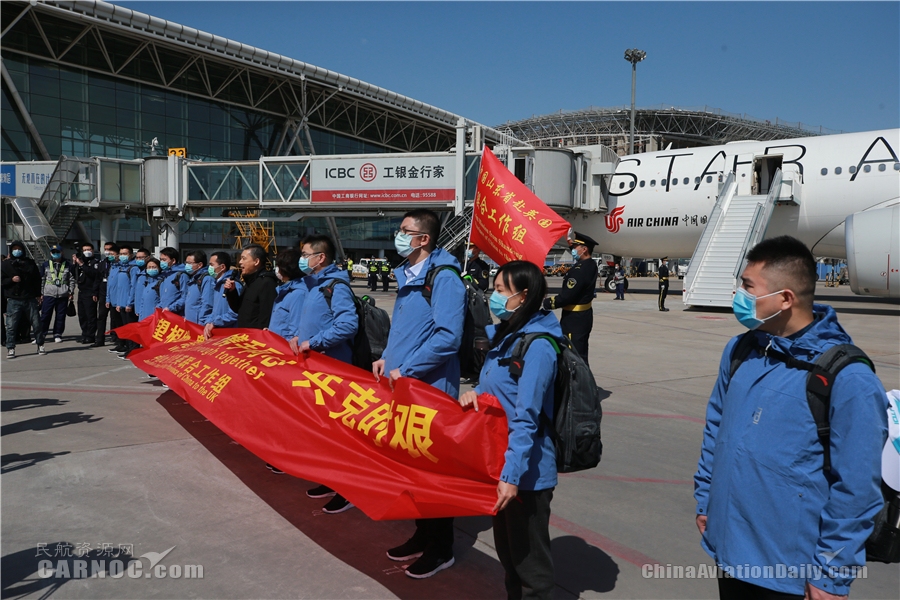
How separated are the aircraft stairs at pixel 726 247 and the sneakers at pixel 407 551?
17915 mm

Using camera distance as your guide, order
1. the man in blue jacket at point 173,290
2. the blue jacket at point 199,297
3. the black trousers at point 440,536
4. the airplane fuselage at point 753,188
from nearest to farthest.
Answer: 1. the black trousers at point 440,536
2. the blue jacket at point 199,297
3. the man in blue jacket at point 173,290
4. the airplane fuselage at point 753,188

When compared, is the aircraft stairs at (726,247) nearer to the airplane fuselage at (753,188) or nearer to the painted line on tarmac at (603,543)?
the airplane fuselage at (753,188)

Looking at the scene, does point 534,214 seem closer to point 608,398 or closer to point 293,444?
point 608,398

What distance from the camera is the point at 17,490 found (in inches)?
190

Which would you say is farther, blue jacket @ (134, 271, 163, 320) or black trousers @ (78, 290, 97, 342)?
black trousers @ (78, 290, 97, 342)

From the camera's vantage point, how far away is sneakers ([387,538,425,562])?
3916mm

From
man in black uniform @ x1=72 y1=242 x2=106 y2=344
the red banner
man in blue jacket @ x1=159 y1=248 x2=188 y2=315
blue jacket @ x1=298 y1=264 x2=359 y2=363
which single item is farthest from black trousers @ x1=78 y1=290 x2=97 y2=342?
blue jacket @ x1=298 y1=264 x2=359 y2=363

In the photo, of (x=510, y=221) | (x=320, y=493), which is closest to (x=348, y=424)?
(x=320, y=493)

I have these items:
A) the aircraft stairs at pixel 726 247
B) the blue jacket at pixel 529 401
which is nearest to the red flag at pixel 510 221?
the blue jacket at pixel 529 401

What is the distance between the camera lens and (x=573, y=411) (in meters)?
2.94

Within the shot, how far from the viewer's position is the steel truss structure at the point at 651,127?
74.8m

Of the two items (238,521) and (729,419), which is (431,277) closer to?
(729,419)

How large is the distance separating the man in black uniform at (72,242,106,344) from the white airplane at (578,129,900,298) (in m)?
19.0

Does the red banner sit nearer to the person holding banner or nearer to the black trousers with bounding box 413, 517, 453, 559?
the black trousers with bounding box 413, 517, 453, 559
